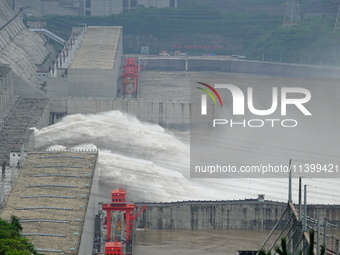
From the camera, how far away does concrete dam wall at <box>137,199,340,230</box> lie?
6450 cm

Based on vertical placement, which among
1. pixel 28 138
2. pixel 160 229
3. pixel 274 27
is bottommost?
pixel 160 229

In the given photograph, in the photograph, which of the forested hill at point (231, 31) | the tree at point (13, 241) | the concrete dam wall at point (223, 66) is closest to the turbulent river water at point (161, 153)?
the tree at point (13, 241)

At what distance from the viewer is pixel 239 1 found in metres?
161

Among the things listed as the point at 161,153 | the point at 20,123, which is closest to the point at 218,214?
the point at 161,153

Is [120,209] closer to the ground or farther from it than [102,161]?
closer to the ground

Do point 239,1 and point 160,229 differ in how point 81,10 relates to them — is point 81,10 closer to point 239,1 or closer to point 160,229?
point 239,1

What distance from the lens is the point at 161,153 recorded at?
8056 cm

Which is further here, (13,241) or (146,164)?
(146,164)

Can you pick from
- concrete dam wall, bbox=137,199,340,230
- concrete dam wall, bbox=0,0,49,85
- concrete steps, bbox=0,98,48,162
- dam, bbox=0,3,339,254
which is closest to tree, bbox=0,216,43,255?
dam, bbox=0,3,339,254

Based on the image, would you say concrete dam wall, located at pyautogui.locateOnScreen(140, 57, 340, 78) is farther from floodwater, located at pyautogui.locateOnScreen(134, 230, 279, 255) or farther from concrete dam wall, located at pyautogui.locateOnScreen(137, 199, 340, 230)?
floodwater, located at pyautogui.locateOnScreen(134, 230, 279, 255)

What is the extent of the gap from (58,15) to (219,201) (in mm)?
82003

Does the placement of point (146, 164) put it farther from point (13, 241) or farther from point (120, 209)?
→ point (13, 241)

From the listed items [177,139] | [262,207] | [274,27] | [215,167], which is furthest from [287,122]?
[274,27]

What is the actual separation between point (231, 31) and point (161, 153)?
68399 millimetres
